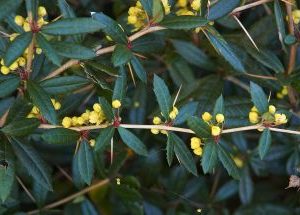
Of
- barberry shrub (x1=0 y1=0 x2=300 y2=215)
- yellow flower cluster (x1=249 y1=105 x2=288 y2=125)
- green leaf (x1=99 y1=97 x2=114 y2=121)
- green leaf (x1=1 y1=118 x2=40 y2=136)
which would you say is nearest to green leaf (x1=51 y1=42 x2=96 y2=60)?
barberry shrub (x1=0 y1=0 x2=300 y2=215)

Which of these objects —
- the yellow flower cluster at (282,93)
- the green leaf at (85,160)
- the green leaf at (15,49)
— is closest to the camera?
the green leaf at (15,49)

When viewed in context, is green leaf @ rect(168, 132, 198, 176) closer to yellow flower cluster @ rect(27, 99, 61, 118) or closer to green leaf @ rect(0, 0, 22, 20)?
yellow flower cluster @ rect(27, 99, 61, 118)

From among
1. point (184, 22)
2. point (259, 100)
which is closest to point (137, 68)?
point (184, 22)

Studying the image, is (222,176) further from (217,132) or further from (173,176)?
(217,132)

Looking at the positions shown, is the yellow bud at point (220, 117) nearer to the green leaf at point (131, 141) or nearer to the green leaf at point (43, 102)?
the green leaf at point (131, 141)

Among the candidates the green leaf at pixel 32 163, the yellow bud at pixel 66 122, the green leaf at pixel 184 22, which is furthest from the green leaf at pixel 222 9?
the green leaf at pixel 32 163

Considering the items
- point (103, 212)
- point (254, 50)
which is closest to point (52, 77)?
point (254, 50)

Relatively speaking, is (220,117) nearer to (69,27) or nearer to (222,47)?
(222,47)
